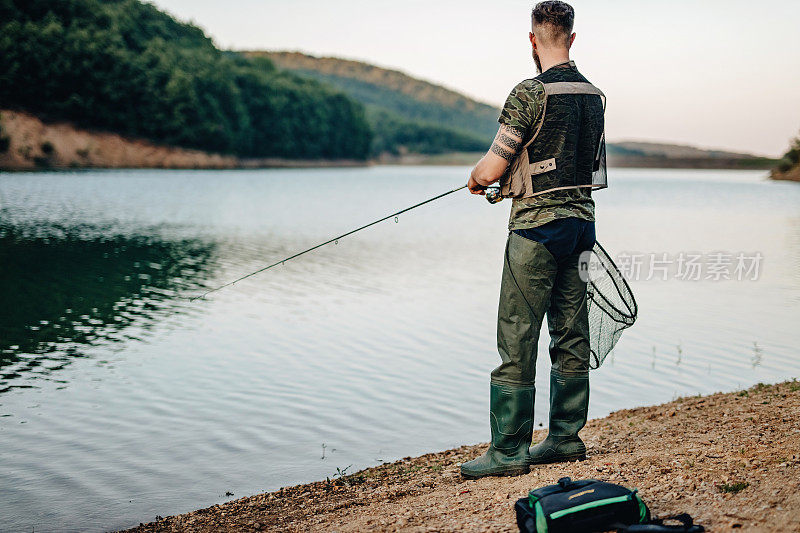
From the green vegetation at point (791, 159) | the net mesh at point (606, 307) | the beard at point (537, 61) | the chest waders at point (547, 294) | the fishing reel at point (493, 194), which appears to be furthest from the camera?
the green vegetation at point (791, 159)

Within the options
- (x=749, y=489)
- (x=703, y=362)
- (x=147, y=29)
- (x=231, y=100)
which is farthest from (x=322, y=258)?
(x=147, y=29)

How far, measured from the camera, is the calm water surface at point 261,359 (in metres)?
Result: 6.92

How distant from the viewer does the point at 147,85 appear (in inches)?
3952

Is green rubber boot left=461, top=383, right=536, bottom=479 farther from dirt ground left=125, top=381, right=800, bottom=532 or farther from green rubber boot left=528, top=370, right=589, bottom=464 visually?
green rubber boot left=528, top=370, right=589, bottom=464

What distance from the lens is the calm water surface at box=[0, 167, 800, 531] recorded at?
6.92 meters

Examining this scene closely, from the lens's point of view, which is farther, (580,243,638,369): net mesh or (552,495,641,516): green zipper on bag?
(580,243,638,369): net mesh

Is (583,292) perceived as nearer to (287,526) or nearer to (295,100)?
(287,526)

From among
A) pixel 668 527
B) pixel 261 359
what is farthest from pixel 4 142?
pixel 668 527

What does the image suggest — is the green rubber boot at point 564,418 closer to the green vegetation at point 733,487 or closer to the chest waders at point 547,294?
the chest waders at point 547,294

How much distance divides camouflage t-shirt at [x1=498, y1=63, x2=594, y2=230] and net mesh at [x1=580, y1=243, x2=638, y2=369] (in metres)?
0.52

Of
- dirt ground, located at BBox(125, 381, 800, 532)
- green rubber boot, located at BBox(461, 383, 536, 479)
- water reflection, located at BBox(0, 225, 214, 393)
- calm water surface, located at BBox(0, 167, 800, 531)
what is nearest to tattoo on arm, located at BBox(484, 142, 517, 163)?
green rubber boot, located at BBox(461, 383, 536, 479)

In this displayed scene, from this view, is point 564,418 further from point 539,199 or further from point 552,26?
point 552,26

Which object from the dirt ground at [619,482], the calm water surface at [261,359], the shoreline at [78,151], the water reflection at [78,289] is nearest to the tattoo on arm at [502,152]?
the dirt ground at [619,482]

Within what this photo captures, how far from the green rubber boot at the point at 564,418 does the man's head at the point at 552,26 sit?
6.89ft
